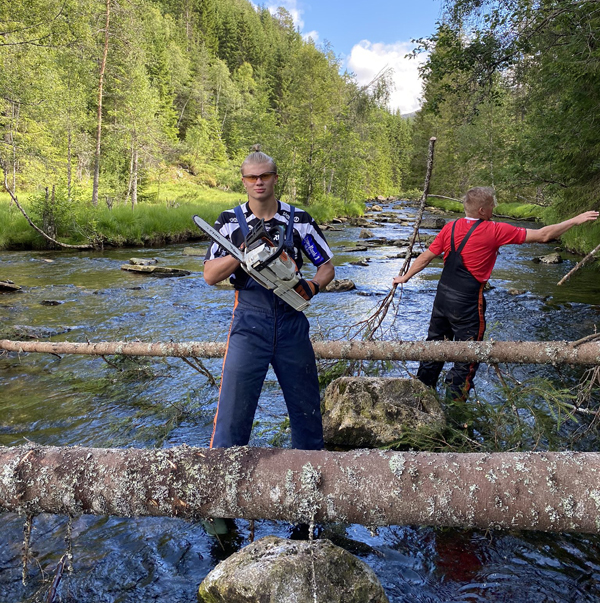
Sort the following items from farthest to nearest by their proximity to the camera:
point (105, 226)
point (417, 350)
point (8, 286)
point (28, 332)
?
point (105, 226)
point (8, 286)
point (28, 332)
point (417, 350)

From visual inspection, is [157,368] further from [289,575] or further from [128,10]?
[128,10]

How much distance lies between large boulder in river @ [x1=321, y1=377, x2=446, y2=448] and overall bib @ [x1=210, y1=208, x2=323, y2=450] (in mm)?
1505

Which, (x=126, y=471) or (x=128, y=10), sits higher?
(x=128, y=10)

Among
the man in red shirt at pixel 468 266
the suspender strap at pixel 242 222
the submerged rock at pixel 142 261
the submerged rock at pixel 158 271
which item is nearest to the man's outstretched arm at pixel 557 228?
the man in red shirt at pixel 468 266

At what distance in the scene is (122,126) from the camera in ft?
87.9

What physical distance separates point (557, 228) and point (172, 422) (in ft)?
13.9

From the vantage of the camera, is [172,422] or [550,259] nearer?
[172,422]

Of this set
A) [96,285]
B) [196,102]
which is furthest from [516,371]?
[196,102]

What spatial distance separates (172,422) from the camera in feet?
14.7

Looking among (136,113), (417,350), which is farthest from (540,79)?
(136,113)

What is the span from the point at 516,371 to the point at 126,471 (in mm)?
5644

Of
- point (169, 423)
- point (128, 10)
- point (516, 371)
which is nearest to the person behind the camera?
point (169, 423)

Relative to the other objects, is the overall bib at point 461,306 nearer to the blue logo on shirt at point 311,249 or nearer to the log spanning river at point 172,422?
the log spanning river at point 172,422

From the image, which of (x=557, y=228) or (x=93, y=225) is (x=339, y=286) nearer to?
(x=557, y=228)
